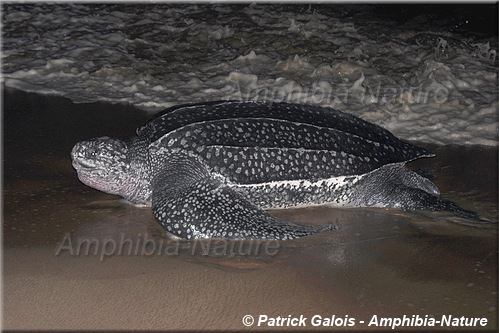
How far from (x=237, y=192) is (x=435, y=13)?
8683 millimetres

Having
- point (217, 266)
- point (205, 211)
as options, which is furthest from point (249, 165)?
point (217, 266)

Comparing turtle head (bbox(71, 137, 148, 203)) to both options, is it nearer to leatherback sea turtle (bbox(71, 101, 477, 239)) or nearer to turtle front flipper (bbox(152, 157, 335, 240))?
leatherback sea turtle (bbox(71, 101, 477, 239))

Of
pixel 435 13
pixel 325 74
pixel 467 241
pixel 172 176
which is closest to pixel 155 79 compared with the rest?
pixel 325 74

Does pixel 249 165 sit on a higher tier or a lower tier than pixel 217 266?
higher

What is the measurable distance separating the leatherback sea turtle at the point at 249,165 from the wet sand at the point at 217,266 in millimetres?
113

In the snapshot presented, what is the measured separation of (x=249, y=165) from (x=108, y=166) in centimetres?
79

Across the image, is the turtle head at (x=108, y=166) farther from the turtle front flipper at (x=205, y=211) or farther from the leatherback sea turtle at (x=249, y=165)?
the turtle front flipper at (x=205, y=211)

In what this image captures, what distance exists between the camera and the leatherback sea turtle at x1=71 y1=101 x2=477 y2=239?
10.3 ft

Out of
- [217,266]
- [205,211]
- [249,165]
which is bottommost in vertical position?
[217,266]

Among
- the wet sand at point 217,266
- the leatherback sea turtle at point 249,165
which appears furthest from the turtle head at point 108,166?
the wet sand at point 217,266

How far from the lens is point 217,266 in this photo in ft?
9.08

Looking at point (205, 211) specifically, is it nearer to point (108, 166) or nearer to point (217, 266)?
point (217, 266)

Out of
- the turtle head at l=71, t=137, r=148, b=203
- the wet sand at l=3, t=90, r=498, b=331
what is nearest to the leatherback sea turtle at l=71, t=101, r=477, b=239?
the turtle head at l=71, t=137, r=148, b=203

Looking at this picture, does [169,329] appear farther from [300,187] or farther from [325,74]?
[325,74]
